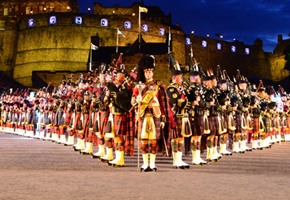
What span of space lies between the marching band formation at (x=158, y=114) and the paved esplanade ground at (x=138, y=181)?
57 centimetres

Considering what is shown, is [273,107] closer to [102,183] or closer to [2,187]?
[102,183]

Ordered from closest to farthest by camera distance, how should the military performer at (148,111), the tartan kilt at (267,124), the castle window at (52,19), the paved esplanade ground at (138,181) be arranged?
the paved esplanade ground at (138,181) → the military performer at (148,111) → the tartan kilt at (267,124) → the castle window at (52,19)

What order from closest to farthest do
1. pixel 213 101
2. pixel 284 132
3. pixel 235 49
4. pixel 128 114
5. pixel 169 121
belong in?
pixel 169 121
pixel 128 114
pixel 213 101
pixel 284 132
pixel 235 49

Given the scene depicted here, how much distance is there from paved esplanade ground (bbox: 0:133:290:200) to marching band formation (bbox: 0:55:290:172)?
0.57 metres

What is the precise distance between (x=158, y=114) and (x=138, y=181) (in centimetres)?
195

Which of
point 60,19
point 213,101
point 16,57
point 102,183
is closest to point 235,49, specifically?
point 60,19

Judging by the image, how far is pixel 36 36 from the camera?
6456cm

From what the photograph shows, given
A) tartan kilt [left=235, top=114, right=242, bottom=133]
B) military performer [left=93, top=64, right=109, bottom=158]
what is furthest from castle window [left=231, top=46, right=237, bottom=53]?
military performer [left=93, top=64, right=109, bottom=158]

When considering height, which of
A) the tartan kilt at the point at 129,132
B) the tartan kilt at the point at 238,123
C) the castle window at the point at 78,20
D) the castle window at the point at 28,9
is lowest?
the tartan kilt at the point at 129,132

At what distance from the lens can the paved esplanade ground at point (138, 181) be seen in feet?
20.2

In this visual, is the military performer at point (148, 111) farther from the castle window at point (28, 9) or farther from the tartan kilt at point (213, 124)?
the castle window at point (28, 9)

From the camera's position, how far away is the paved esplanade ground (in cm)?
617

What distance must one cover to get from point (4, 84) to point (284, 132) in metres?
40.9

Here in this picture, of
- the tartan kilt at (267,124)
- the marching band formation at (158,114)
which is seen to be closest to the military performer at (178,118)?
the marching band formation at (158,114)
